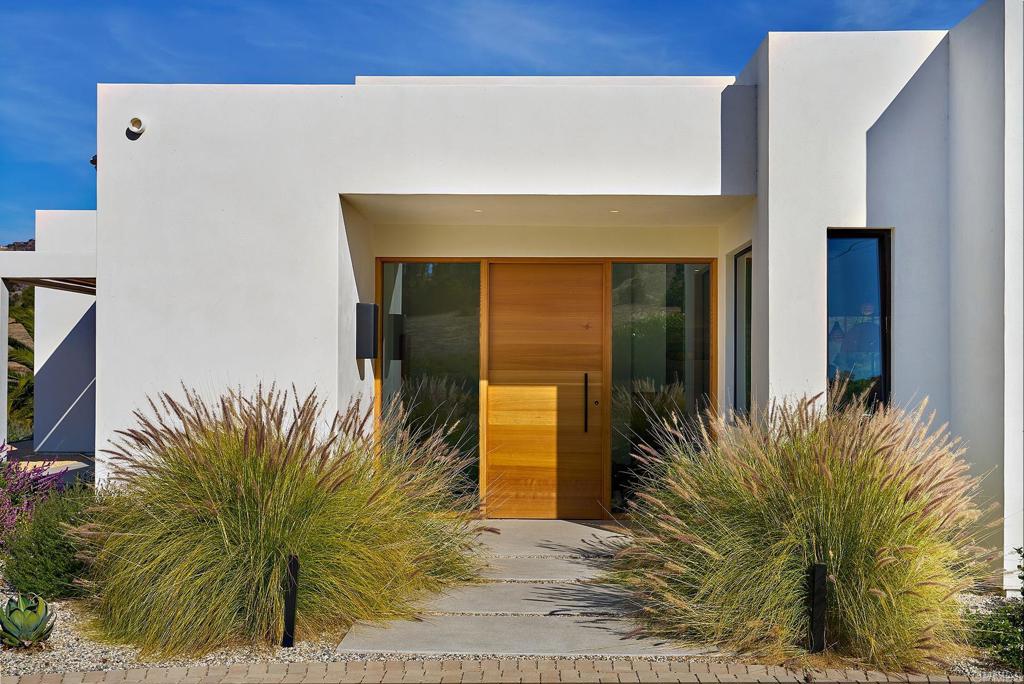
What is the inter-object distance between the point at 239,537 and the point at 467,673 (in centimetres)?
138

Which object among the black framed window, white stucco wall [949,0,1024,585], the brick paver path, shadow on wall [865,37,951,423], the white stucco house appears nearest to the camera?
the brick paver path

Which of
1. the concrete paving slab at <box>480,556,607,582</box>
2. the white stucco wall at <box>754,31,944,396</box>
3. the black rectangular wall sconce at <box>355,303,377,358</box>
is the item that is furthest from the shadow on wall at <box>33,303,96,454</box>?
the white stucco wall at <box>754,31,944,396</box>

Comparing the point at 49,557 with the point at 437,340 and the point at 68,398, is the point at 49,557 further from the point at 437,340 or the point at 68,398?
the point at 68,398

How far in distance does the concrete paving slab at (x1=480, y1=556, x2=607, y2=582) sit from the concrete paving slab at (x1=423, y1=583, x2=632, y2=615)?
0.52 ft

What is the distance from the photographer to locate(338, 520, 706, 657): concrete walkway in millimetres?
4273

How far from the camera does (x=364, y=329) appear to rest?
6.88 meters

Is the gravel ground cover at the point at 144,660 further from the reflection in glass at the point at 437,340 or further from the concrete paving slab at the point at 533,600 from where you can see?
the reflection in glass at the point at 437,340

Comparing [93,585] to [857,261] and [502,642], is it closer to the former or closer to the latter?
[502,642]

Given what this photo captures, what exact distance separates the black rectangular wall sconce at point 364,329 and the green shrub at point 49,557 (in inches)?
93.2

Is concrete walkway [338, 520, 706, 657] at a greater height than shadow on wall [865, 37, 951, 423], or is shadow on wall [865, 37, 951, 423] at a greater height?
shadow on wall [865, 37, 951, 423]

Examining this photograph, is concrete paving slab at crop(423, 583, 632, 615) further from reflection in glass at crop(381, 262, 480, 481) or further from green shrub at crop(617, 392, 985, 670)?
reflection in glass at crop(381, 262, 480, 481)

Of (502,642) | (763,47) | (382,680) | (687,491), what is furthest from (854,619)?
(763,47)

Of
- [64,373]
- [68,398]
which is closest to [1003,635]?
[68,398]

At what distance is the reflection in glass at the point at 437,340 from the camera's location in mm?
7738
